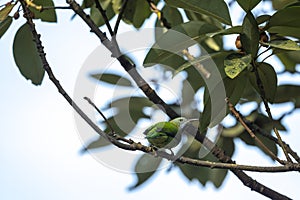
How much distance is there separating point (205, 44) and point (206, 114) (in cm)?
60

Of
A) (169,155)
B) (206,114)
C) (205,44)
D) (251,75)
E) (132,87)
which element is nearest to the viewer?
(169,155)

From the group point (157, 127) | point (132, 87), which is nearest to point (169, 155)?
point (157, 127)

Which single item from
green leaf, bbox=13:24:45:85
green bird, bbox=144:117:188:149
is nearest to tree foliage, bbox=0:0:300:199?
green leaf, bbox=13:24:45:85

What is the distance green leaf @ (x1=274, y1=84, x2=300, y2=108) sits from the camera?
1.60m

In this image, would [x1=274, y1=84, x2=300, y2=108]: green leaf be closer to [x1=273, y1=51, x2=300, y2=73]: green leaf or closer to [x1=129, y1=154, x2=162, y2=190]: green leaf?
[x1=273, y1=51, x2=300, y2=73]: green leaf

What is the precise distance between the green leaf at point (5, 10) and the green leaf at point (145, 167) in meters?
0.59

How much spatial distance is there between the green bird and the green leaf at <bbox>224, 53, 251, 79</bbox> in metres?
0.17

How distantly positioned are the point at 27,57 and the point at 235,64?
596 mm

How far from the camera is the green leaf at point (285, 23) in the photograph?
1.09 meters

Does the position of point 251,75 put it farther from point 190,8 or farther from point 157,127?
point 157,127

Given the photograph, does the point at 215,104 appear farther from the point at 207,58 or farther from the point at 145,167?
the point at 145,167

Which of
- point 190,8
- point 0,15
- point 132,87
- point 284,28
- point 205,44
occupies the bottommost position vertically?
point 205,44

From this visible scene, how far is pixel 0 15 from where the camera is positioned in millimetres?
1137

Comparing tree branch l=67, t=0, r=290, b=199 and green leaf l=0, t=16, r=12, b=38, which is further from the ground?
green leaf l=0, t=16, r=12, b=38
